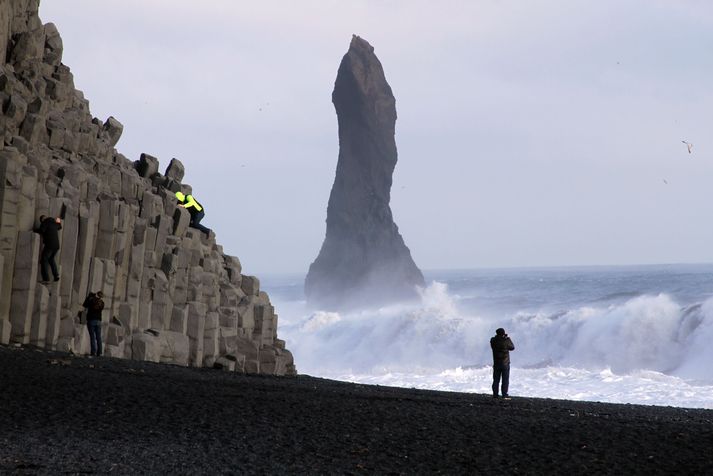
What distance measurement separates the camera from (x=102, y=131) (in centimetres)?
3338

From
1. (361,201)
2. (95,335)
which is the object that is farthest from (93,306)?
(361,201)

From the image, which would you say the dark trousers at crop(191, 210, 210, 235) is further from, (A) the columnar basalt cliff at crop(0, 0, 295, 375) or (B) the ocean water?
(B) the ocean water

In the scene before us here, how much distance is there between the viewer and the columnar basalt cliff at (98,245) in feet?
84.9

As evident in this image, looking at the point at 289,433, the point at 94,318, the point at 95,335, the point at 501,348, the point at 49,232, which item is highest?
the point at 49,232

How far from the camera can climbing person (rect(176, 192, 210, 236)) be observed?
115 ft

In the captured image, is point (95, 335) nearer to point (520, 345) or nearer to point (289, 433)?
point (289, 433)

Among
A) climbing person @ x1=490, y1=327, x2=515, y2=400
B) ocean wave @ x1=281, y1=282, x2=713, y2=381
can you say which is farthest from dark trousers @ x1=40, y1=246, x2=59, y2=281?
ocean wave @ x1=281, y1=282, x2=713, y2=381

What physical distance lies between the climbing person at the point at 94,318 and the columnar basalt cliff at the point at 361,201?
3818 inches

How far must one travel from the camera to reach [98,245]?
28906mm

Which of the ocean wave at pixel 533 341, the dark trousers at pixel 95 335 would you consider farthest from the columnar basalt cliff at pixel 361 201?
the dark trousers at pixel 95 335

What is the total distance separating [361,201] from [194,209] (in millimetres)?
92978

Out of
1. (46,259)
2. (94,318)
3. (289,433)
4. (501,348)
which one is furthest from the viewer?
(94,318)

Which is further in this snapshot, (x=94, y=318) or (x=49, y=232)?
(x=94, y=318)

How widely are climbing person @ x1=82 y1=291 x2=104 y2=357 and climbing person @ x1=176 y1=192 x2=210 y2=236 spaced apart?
8281 millimetres
